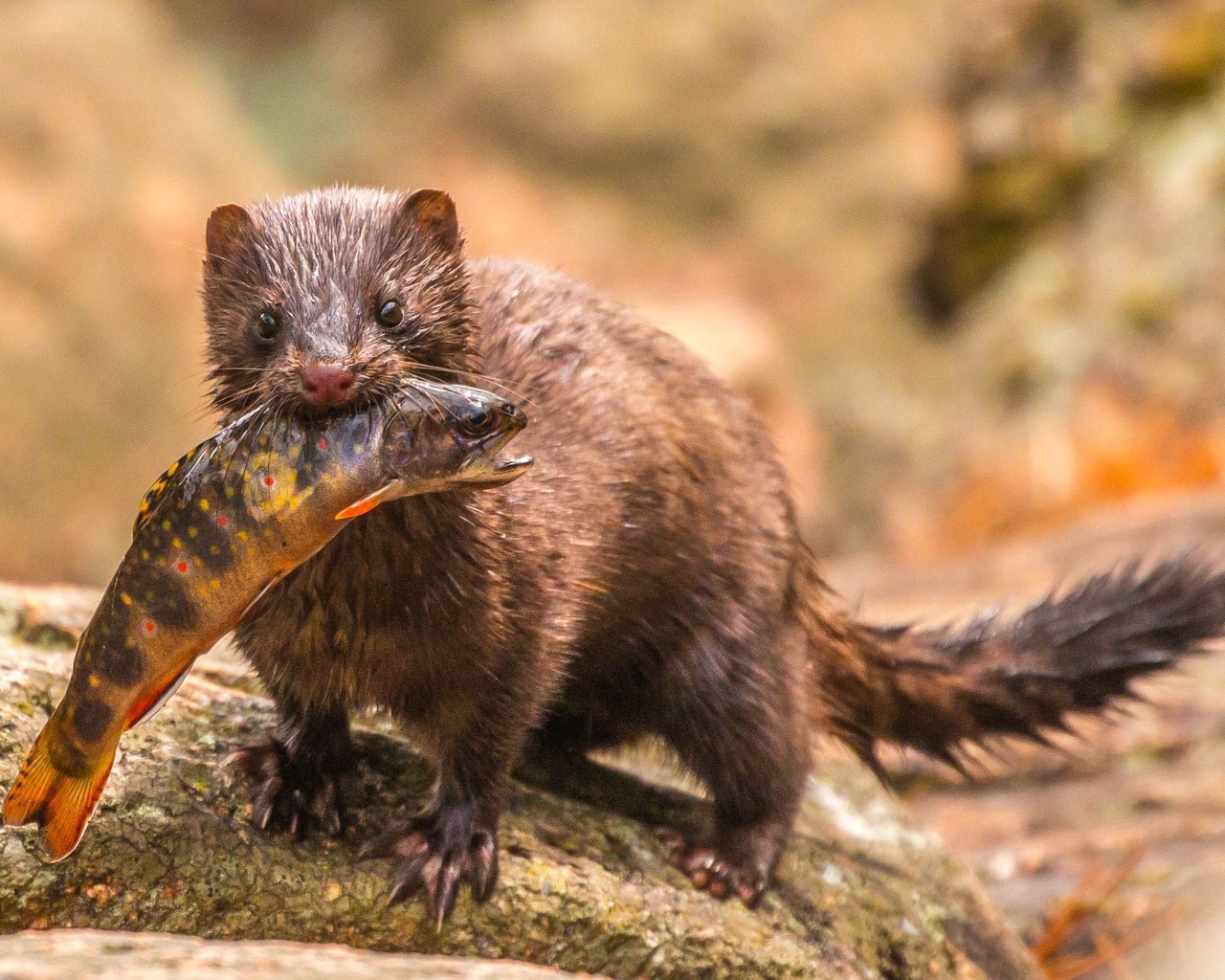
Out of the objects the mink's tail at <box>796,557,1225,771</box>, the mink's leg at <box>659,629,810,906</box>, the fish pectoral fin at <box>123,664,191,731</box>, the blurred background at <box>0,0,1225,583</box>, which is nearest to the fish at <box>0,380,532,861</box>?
the fish pectoral fin at <box>123,664,191,731</box>

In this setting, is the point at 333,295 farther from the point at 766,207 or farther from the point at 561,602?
the point at 766,207

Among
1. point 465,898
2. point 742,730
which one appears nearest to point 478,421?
point 465,898

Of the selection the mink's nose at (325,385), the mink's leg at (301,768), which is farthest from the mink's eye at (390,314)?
the mink's leg at (301,768)

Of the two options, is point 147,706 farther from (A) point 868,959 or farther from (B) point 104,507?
(B) point 104,507

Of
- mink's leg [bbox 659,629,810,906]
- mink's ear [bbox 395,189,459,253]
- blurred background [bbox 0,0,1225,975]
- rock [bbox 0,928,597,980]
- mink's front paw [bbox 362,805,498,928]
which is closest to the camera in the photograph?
rock [bbox 0,928,597,980]

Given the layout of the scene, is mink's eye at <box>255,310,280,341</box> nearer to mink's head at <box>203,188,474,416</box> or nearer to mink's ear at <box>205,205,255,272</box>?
mink's head at <box>203,188,474,416</box>

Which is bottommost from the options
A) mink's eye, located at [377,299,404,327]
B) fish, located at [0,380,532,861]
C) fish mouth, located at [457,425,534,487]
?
fish, located at [0,380,532,861]
